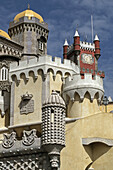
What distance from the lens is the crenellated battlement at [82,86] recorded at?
31.6 meters

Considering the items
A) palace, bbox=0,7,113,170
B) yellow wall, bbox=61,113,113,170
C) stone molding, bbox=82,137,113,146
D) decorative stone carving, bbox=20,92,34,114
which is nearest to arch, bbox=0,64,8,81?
palace, bbox=0,7,113,170

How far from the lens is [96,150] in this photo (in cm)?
2791

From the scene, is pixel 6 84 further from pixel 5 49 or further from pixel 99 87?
pixel 99 87

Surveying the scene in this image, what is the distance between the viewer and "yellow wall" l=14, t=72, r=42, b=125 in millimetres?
31609

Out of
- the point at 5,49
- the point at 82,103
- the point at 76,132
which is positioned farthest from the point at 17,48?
the point at 76,132

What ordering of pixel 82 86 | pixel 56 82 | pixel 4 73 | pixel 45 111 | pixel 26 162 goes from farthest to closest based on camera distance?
pixel 4 73 < pixel 56 82 < pixel 82 86 < pixel 26 162 < pixel 45 111

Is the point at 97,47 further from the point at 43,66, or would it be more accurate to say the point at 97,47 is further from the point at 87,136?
the point at 87,136

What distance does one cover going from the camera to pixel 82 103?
3142cm

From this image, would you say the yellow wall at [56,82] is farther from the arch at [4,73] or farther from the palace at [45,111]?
the arch at [4,73]

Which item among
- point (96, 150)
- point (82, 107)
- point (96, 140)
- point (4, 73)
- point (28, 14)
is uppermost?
point (28, 14)

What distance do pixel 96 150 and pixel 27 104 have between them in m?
7.61

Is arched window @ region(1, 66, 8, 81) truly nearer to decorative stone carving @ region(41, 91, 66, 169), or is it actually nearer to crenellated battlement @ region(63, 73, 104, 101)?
crenellated battlement @ region(63, 73, 104, 101)

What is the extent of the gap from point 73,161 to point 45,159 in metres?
1.96

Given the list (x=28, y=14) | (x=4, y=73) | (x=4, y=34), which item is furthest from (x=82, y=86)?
(x=4, y=34)
